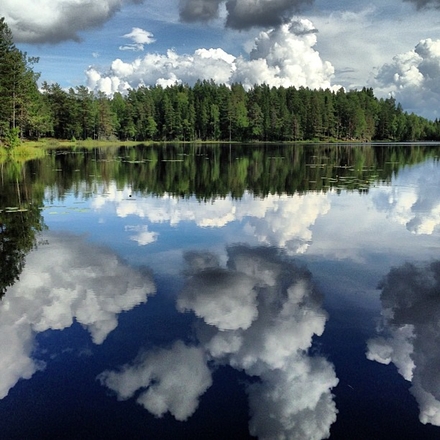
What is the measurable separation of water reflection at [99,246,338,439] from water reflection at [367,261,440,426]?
1.10 m

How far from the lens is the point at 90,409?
5.44m

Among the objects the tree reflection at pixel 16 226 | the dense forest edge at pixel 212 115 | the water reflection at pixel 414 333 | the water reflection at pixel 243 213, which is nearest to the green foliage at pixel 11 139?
the tree reflection at pixel 16 226

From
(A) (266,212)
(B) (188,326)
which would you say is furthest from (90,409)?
(A) (266,212)

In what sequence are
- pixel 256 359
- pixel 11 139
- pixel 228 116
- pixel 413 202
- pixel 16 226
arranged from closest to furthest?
pixel 256 359 < pixel 16 226 < pixel 413 202 < pixel 11 139 < pixel 228 116

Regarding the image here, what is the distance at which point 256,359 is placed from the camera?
260 inches

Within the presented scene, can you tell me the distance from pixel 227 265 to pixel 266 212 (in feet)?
24.5

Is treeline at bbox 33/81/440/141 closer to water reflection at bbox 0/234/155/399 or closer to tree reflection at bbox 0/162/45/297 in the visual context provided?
tree reflection at bbox 0/162/45/297

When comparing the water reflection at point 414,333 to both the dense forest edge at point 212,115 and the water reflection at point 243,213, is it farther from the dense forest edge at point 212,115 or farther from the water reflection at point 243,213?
the dense forest edge at point 212,115

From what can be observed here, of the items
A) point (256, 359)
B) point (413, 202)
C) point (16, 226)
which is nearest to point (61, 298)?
point (256, 359)

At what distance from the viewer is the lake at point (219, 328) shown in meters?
5.33

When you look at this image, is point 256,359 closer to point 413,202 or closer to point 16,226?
point 16,226

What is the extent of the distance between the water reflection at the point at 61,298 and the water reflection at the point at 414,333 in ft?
15.8

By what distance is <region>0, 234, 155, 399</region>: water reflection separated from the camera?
6898 mm

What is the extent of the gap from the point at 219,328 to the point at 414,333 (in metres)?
3.48
